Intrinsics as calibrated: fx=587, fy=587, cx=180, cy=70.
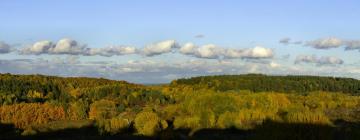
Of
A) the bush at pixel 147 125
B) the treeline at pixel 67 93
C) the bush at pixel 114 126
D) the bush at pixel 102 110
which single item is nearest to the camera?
the bush at pixel 147 125

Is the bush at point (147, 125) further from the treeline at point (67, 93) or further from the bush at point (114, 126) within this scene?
the treeline at point (67, 93)

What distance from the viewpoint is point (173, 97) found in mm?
178125

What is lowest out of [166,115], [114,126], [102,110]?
[114,126]

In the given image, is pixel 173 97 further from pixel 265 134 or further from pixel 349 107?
pixel 265 134

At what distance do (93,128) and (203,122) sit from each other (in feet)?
72.9

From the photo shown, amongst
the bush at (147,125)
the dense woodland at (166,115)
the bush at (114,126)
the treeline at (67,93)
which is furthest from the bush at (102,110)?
the bush at (147,125)

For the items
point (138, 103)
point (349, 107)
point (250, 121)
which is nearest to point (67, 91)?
point (138, 103)

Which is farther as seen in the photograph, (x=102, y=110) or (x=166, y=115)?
(x=102, y=110)

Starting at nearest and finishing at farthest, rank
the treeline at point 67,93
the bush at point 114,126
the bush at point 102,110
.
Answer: the bush at point 114,126 → the bush at point 102,110 → the treeline at point 67,93

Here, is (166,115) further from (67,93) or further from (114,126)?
(67,93)

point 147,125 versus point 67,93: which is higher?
point 67,93

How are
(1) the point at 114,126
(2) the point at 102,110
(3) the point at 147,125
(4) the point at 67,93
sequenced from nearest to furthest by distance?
1. (3) the point at 147,125
2. (1) the point at 114,126
3. (2) the point at 102,110
4. (4) the point at 67,93

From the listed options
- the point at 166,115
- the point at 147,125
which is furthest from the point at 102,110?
the point at 147,125

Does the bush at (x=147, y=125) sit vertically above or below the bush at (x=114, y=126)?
above
